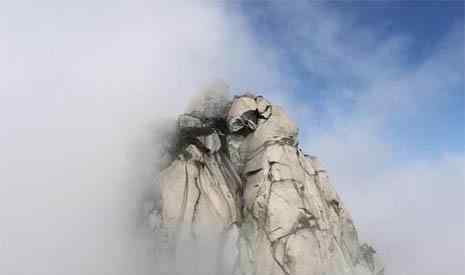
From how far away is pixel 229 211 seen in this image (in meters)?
44.6

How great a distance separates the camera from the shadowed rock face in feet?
138

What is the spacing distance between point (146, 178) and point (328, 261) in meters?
17.9

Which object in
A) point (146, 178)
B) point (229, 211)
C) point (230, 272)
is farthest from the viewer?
point (146, 178)

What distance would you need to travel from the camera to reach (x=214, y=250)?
1663 inches

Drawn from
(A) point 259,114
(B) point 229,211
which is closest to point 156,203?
(B) point 229,211

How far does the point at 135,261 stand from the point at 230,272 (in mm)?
7867

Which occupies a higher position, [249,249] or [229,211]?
[229,211]

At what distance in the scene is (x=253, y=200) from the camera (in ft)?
145

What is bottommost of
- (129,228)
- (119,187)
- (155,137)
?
(129,228)

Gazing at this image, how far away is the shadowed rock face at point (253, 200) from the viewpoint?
42000 millimetres

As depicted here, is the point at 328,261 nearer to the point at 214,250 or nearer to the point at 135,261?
the point at 214,250

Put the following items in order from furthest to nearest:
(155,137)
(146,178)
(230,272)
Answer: (155,137) < (146,178) < (230,272)

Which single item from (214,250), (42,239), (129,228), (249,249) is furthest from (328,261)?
(42,239)

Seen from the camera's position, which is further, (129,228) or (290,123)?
(290,123)
